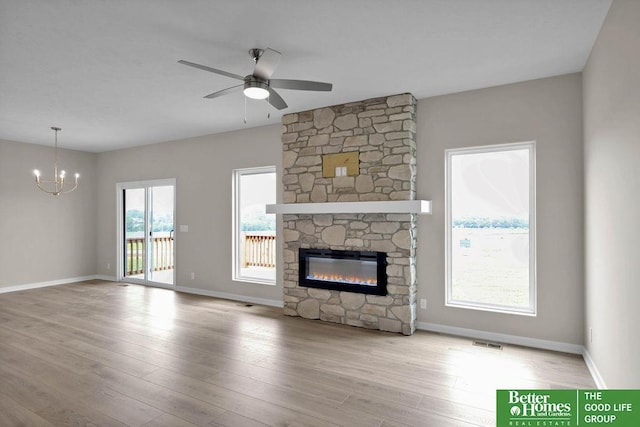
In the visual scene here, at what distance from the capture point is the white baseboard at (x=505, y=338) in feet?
11.9

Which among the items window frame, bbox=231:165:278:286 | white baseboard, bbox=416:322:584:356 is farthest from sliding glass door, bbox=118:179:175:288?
white baseboard, bbox=416:322:584:356

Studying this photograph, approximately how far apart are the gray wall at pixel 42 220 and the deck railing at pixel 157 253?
3.95 feet

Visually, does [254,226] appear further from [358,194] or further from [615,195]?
[615,195]

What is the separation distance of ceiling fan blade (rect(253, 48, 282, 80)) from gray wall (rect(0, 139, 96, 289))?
21.1 ft

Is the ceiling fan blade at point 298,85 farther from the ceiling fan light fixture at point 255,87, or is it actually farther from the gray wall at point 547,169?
the gray wall at point 547,169

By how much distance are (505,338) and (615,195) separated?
2.08 m

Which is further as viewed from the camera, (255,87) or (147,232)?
(147,232)

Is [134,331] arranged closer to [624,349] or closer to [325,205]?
[325,205]

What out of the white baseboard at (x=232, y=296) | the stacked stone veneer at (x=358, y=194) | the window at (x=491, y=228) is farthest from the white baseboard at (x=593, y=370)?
the white baseboard at (x=232, y=296)

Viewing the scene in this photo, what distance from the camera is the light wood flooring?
2490mm

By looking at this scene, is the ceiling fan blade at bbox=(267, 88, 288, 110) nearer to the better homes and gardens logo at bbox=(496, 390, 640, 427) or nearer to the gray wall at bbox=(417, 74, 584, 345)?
the gray wall at bbox=(417, 74, 584, 345)

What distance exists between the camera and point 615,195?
2.45 metres

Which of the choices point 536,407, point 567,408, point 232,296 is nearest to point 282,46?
point 536,407

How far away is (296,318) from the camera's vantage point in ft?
15.9
